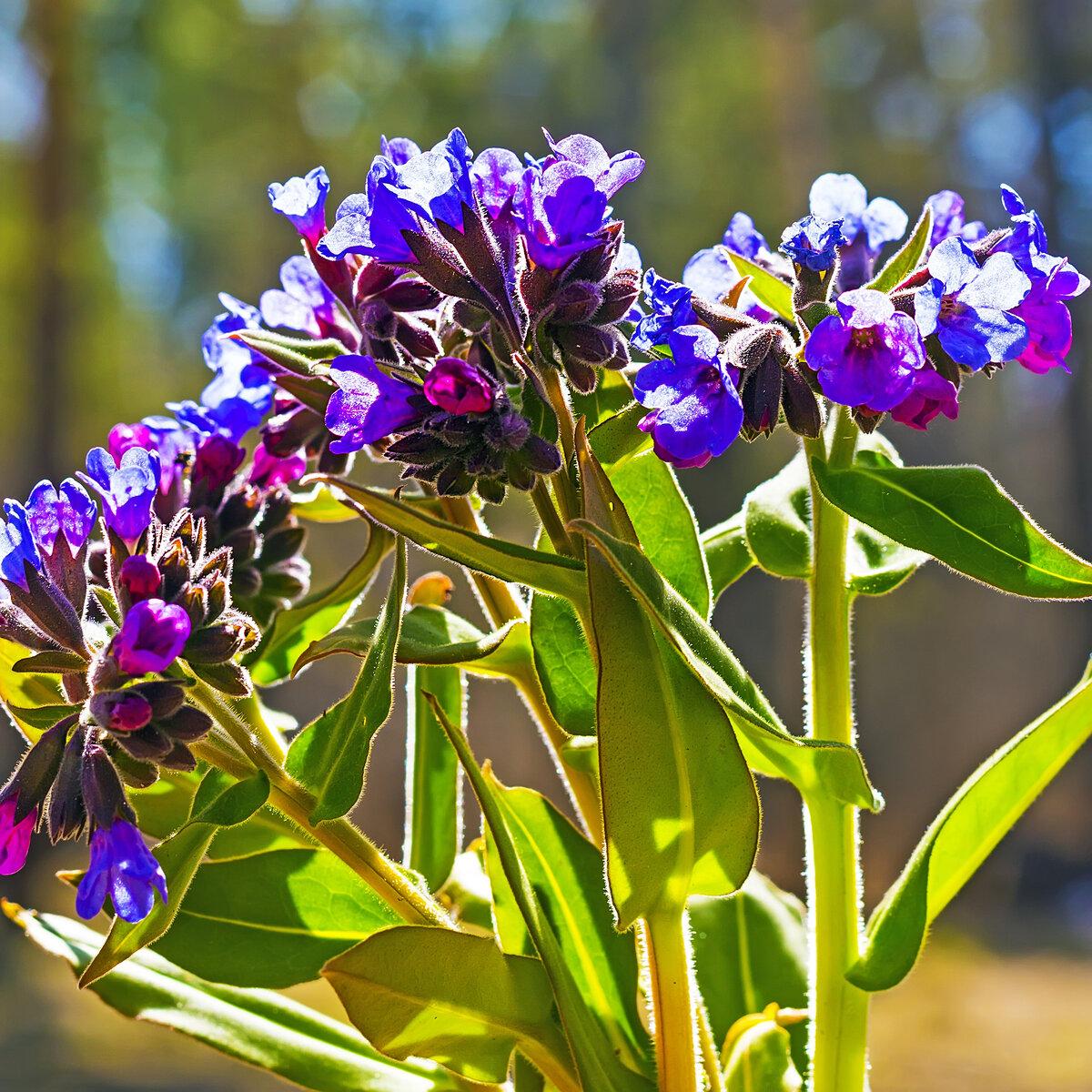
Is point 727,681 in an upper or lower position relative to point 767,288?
lower

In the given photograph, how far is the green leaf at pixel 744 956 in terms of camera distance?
843mm

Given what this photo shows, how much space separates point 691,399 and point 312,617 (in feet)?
1.14

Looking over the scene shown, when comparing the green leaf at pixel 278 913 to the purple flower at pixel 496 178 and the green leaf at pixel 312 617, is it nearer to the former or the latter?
the green leaf at pixel 312 617

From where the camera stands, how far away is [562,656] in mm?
646

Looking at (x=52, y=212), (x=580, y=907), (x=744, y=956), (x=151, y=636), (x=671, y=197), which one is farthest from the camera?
(x=671, y=197)

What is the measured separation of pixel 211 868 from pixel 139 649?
0.25 metres

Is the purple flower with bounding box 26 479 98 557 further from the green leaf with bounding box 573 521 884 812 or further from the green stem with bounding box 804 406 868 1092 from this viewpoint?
the green stem with bounding box 804 406 868 1092

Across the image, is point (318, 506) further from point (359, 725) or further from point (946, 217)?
point (946, 217)

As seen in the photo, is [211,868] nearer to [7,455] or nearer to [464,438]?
[464,438]

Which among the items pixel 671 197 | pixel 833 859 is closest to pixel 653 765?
pixel 833 859

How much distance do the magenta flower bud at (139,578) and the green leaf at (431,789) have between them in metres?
0.26

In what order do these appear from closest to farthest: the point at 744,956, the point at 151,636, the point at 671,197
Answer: the point at 151,636
the point at 744,956
the point at 671,197

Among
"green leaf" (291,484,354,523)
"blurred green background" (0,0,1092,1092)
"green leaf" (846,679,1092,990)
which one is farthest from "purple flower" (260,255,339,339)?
"blurred green background" (0,0,1092,1092)

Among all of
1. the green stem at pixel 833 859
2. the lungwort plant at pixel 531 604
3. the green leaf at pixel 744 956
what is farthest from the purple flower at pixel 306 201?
the green leaf at pixel 744 956
